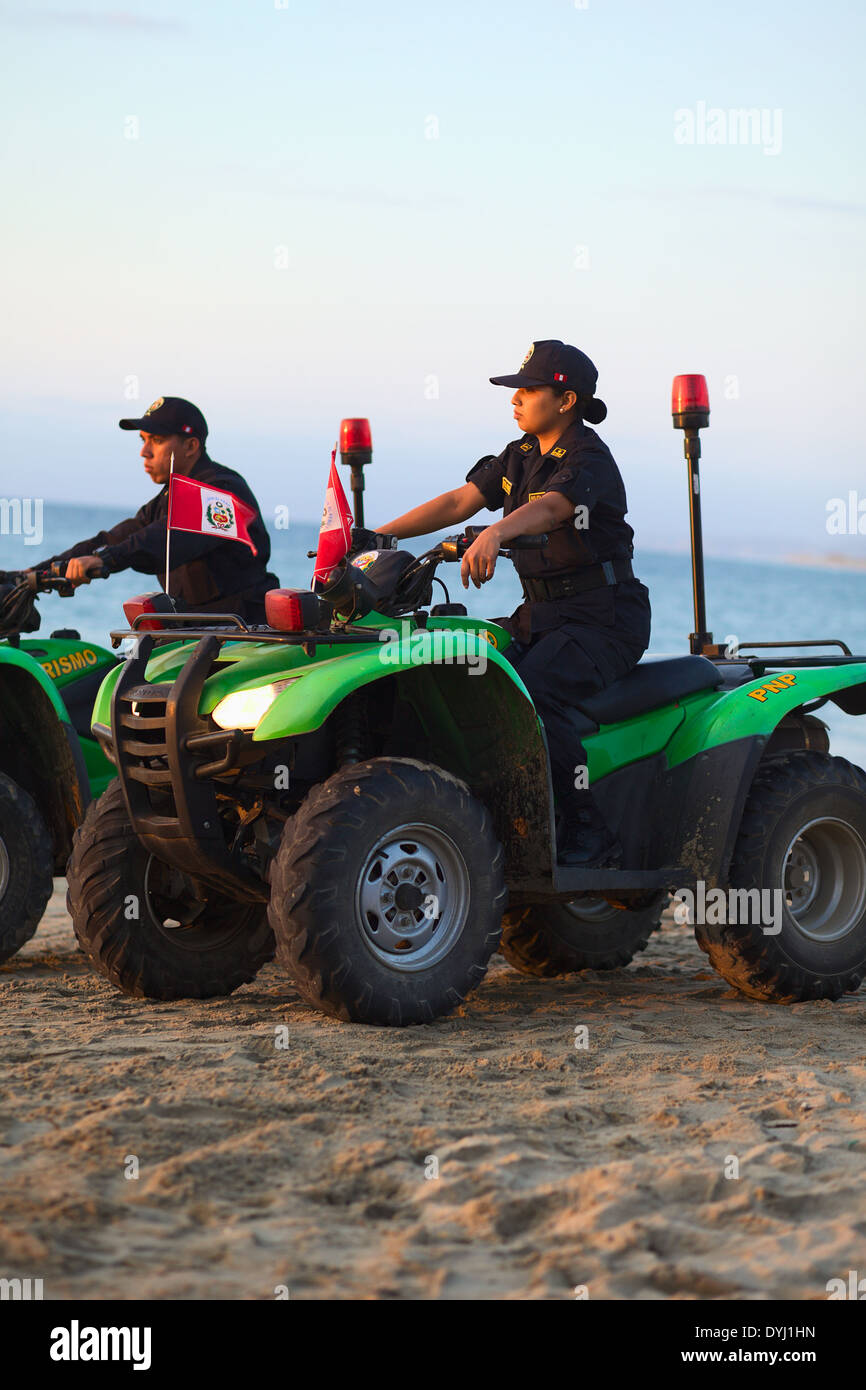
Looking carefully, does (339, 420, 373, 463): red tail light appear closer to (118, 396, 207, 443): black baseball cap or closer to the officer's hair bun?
(118, 396, 207, 443): black baseball cap

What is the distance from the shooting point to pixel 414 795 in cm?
529

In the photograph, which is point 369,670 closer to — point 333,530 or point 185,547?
point 333,530

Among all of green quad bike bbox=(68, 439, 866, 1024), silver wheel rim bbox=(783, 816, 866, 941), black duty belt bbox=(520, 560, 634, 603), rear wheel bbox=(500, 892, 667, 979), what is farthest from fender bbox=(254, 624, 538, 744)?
rear wheel bbox=(500, 892, 667, 979)

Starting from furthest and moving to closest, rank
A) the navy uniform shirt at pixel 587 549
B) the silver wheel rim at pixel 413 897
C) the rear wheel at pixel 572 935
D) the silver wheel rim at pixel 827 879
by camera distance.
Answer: the rear wheel at pixel 572 935 < the silver wheel rim at pixel 827 879 < the navy uniform shirt at pixel 587 549 < the silver wheel rim at pixel 413 897

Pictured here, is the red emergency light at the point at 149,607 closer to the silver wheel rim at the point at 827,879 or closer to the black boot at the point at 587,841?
the black boot at the point at 587,841

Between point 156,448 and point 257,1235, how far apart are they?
5172 mm

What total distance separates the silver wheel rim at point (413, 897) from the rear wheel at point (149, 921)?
85cm

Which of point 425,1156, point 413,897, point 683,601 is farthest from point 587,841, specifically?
point 683,601

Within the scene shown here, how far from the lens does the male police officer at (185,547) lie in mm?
7562

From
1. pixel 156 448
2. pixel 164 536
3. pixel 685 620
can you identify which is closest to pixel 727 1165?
pixel 164 536

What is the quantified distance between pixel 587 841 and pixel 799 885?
1110 millimetres

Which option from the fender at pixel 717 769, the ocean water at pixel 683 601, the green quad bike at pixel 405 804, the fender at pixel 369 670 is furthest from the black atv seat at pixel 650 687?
the ocean water at pixel 683 601

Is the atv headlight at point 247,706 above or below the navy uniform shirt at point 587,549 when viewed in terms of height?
below

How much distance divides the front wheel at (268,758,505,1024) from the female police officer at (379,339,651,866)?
50 cm
